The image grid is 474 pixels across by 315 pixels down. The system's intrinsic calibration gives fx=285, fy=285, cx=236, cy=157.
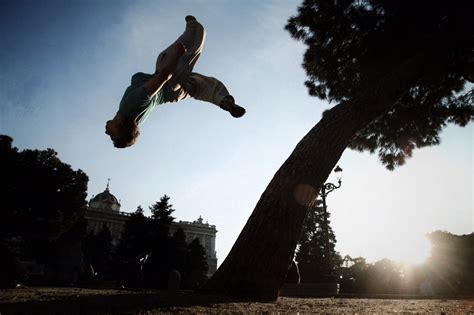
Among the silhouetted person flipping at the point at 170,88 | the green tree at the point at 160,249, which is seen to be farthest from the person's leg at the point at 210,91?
the green tree at the point at 160,249

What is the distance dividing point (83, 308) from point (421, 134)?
349 inches

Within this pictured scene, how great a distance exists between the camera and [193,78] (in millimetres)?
3336

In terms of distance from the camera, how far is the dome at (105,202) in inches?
3172

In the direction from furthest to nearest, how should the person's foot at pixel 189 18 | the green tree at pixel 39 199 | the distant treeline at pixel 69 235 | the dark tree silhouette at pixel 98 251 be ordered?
the dark tree silhouette at pixel 98 251, the distant treeline at pixel 69 235, the green tree at pixel 39 199, the person's foot at pixel 189 18

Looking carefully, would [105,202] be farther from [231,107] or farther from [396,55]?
[231,107]

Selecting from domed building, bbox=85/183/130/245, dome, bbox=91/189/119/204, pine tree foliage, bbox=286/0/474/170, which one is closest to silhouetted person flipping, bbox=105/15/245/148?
pine tree foliage, bbox=286/0/474/170

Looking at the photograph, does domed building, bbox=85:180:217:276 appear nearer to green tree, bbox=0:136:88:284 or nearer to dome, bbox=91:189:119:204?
dome, bbox=91:189:119:204

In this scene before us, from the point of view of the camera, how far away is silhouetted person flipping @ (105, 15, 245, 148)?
8.86ft

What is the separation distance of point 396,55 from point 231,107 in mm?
5368

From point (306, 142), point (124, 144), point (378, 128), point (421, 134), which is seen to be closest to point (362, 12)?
point (378, 128)

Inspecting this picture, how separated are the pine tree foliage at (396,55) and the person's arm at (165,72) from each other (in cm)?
361

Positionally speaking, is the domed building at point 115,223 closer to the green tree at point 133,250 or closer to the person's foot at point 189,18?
the green tree at point 133,250

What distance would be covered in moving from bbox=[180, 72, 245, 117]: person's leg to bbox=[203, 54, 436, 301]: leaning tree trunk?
49.6 inches

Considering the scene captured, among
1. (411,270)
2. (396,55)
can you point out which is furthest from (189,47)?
(411,270)
